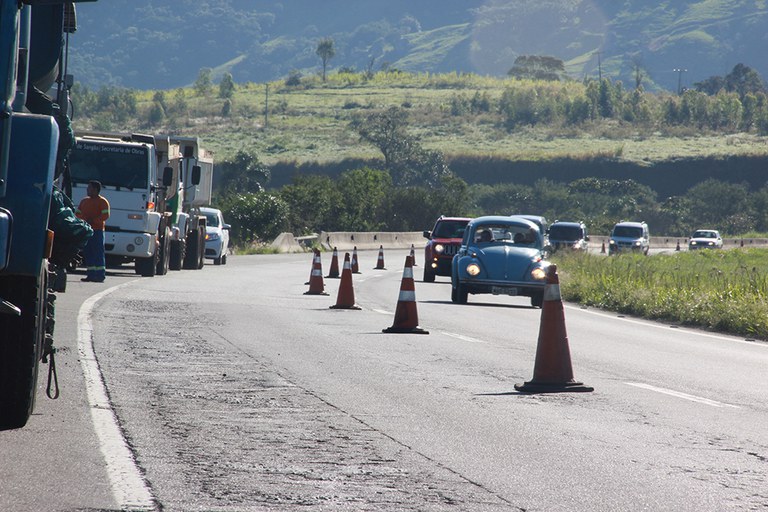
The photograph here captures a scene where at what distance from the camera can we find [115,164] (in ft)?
88.1

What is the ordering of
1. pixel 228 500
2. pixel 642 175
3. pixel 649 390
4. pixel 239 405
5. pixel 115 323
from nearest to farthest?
pixel 228 500 → pixel 239 405 → pixel 649 390 → pixel 115 323 → pixel 642 175

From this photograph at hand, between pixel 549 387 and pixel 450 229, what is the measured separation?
22.6 meters

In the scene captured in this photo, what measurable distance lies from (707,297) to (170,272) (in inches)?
529

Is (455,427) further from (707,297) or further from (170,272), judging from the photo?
(170,272)

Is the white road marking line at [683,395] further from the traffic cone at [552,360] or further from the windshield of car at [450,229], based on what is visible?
the windshield of car at [450,229]

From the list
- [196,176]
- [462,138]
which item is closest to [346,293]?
[196,176]

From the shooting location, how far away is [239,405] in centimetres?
956

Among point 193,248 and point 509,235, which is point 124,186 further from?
point 509,235

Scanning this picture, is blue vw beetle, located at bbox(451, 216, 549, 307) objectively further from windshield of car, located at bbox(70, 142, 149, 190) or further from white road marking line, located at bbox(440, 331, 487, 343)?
windshield of car, located at bbox(70, 142, 149, 190)

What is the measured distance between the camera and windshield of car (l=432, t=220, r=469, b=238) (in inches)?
1313

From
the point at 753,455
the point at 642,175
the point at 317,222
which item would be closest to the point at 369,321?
the point at 753,455

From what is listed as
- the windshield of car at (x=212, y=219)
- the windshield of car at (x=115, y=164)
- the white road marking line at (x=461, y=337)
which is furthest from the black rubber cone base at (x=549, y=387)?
the windshield of car at (x=212, y=219)

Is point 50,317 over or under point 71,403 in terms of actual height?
over

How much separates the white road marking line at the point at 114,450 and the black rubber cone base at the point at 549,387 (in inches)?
132
